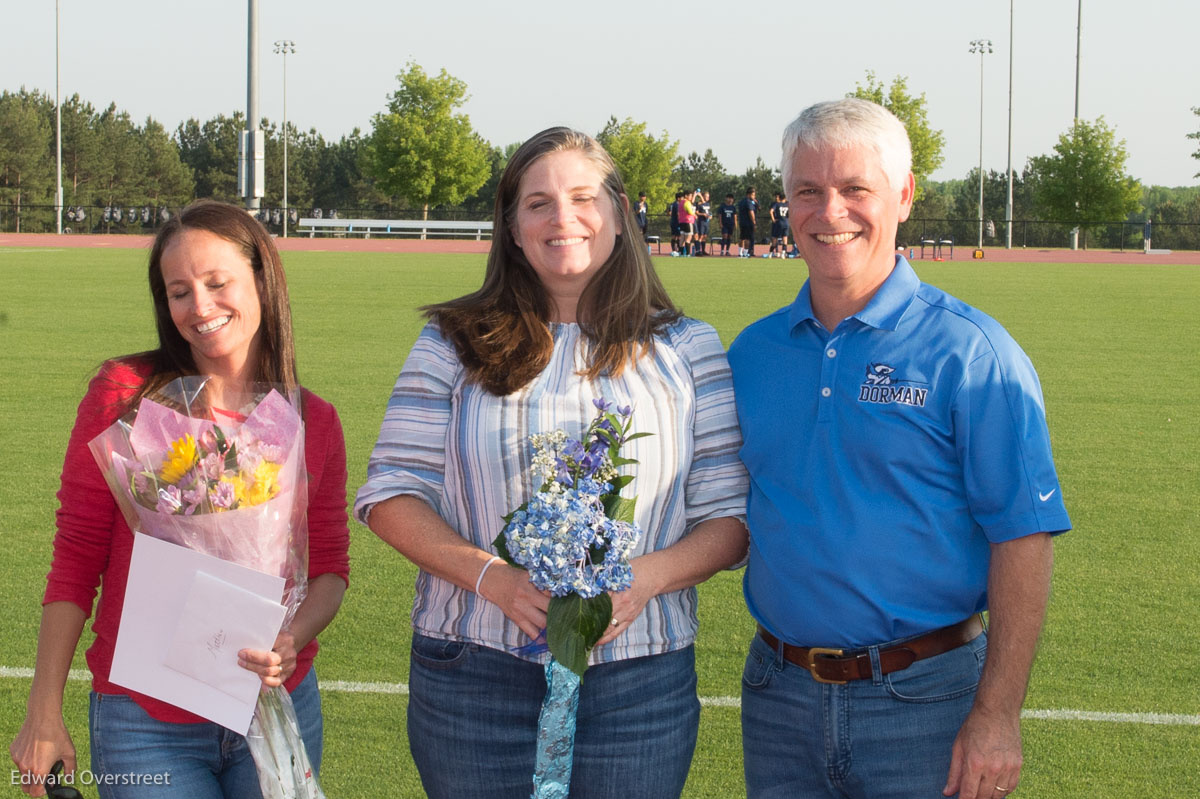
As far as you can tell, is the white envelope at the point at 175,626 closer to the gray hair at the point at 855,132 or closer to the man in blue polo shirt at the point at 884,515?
the man in blue polo shirt at the point at 884,515

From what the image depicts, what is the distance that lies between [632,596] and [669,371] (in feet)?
1.90

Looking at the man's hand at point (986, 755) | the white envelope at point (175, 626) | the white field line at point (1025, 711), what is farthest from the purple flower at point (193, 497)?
the white field line at point (1025, 711)

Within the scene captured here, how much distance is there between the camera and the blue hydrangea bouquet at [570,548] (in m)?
2.42

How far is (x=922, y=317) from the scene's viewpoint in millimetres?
2889

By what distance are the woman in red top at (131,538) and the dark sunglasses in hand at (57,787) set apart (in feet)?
0.06

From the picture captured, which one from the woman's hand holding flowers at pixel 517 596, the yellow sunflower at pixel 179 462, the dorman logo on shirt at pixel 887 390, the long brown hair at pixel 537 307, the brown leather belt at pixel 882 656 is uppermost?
the long brown hair at pixel 537 307

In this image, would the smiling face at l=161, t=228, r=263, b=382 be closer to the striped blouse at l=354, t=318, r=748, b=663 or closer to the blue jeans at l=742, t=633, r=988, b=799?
the striped blouse at l=354, t=318, r=748, b=663

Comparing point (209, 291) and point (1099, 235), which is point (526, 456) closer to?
point (209, 291)

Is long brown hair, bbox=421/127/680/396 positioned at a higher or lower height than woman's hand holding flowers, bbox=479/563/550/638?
higher

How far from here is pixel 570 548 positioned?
243 cm

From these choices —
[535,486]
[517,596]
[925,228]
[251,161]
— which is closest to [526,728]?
[517,596]

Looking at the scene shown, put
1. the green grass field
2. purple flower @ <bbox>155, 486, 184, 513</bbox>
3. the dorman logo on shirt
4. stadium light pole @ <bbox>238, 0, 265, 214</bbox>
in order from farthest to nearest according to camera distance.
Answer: stadium light pole @ <bbox>238, 0, 265, 214</bbox> < the green grass field < the dorman logo on shirt < purple flower @ <bbox>155, 486, 184, 513</bbox>

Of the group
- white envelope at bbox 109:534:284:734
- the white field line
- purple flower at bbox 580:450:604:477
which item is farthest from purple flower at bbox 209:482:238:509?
the white field line

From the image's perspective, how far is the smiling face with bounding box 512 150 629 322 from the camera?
116 inches
